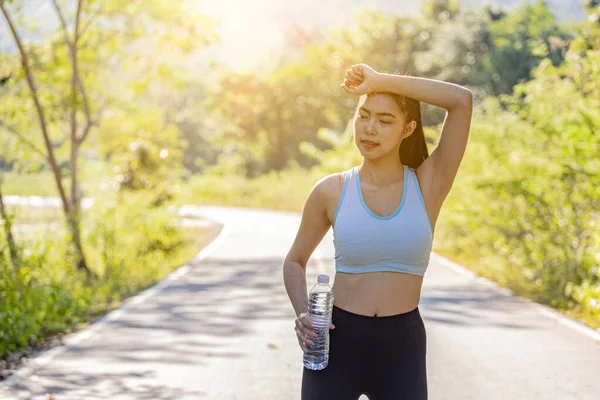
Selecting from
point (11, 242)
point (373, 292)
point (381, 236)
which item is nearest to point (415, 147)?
point (381, 236)

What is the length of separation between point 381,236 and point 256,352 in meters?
5.81

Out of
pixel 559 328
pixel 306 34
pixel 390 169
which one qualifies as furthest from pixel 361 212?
pixel 306 34

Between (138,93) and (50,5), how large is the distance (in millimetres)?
2964

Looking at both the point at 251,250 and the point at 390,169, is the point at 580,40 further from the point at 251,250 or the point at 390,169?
the point at 251,250

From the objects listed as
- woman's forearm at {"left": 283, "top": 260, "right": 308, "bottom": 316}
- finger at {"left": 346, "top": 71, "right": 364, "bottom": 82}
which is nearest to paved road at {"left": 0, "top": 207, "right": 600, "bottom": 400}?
woman's forearm at {"left": 283, "top": 260, "right": 308, "bottom": 316}

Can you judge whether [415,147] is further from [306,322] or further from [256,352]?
[256,352]

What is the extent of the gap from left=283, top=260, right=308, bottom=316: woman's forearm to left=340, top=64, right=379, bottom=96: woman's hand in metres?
0.71

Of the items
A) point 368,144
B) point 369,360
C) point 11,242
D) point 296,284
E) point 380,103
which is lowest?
point 11,242

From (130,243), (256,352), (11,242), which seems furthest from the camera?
(130,243)

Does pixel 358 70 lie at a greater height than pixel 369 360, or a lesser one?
greater

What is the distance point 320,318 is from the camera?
11.3ft

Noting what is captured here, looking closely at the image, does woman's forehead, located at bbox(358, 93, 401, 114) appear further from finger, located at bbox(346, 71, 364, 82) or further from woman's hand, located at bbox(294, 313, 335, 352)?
woman's hand, located at bbox(294, 313, 335, 352)

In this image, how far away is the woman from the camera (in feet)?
11.5

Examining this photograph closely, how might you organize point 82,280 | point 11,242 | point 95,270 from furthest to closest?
point 95,270 → point 82,280 → point 11,242
